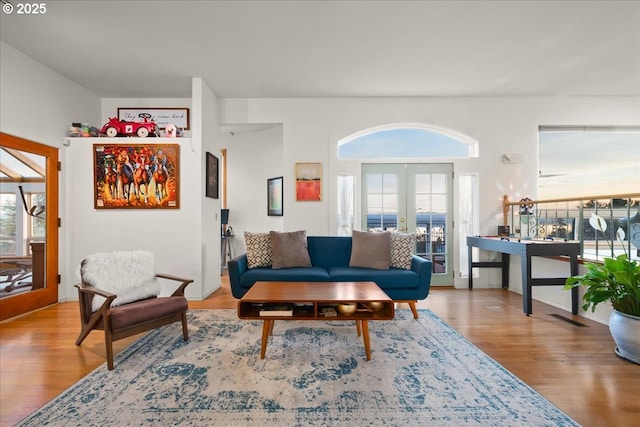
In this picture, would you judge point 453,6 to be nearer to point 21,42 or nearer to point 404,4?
point 404,4

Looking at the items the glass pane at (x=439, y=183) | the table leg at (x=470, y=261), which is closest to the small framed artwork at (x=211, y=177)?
the glass pane at (x=439, y=183)

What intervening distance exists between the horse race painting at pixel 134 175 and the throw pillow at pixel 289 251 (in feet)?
5.30

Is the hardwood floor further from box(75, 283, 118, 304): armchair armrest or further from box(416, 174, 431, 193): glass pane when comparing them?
box(416, 174, 431, 193): glass pane

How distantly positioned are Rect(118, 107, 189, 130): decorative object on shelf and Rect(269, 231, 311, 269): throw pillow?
261 cm

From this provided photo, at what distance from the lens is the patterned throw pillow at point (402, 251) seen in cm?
374

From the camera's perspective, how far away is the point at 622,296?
2.53 meters

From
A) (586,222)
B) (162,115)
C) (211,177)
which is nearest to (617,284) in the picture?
(586,222)

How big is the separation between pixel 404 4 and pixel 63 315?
16.2 ft

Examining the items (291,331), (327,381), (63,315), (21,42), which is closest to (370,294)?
(327,381)

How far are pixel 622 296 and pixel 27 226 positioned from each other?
6216mm

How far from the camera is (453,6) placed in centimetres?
282

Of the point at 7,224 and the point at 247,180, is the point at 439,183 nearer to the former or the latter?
the point at 247,180

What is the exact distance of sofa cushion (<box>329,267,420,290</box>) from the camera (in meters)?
3.45

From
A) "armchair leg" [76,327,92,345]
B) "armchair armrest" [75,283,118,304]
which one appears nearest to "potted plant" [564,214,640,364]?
"armchair armrest" [75,283,118,304]
